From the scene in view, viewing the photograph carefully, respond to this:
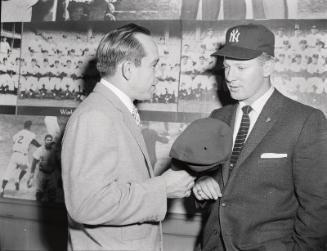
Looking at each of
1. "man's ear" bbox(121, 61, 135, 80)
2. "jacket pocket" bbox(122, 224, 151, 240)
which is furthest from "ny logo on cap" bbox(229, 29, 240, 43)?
"jacket pocket" bbox(122, 224, 151, 240)

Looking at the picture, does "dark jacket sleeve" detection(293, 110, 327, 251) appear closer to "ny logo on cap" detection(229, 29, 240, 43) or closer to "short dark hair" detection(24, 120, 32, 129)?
"ny logo on cap" detection(229, 29, 240, 43)

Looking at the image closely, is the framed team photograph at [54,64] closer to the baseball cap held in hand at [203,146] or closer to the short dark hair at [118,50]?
the short dark hair at [118,50]

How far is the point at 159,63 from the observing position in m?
2.99

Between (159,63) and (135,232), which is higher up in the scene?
(159,63)

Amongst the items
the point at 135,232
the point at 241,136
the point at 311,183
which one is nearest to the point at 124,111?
the point at 135,232

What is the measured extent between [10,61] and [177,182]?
85.1 inches

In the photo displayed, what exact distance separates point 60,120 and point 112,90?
148cm

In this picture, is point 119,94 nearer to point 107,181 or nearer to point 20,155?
point 107,181

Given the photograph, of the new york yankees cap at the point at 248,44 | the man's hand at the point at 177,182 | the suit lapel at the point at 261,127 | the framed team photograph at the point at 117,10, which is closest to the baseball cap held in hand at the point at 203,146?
the man's hand at the point at 177,182

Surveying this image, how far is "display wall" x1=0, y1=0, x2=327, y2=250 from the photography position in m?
2.71

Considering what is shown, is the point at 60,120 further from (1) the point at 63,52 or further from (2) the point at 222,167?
(2) the point at 222,167

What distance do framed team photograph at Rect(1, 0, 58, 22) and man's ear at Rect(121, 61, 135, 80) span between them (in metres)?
1.63

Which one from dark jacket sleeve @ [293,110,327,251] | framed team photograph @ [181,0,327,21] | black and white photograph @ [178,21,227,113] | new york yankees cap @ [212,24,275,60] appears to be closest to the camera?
dark jacket sleeve @ [293,110,327,251]

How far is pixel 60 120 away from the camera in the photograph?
3.24 metres
